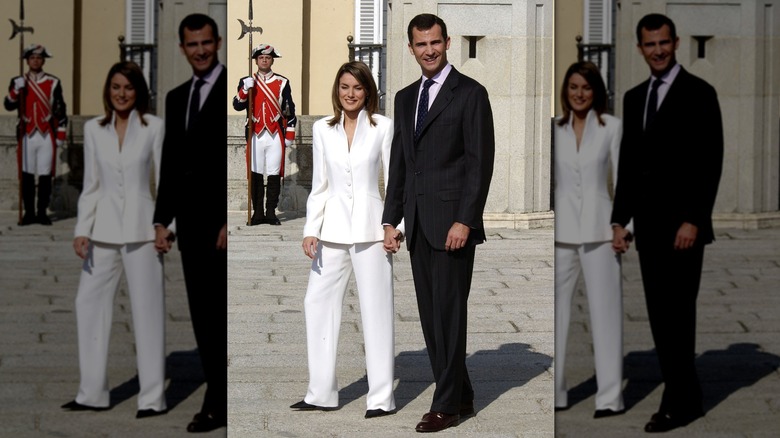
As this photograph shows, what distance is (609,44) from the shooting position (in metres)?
4.54

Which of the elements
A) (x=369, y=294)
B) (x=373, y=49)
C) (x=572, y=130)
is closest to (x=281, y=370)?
(x=369, y=294)

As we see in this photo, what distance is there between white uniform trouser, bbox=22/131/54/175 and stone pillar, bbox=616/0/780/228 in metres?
1.49

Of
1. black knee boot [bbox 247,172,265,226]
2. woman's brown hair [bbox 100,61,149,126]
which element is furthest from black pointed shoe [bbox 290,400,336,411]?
black knee boot [bbox 247,172,265,226]

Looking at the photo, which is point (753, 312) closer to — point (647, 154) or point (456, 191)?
point (647, 154)

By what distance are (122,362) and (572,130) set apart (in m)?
1.36

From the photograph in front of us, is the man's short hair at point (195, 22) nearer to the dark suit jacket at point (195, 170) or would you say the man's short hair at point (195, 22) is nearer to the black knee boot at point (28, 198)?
the dark suit jacket at point (195, 170)

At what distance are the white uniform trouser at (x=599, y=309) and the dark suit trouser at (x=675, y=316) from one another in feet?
0.30

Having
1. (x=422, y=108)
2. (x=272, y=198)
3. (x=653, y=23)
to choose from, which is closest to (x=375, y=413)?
(x=422, y=108)

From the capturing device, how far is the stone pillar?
4.54 meters

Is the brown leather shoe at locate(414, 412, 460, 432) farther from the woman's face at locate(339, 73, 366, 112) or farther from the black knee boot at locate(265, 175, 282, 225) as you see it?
the black knee boot at locate(265, 175, 282, 225)

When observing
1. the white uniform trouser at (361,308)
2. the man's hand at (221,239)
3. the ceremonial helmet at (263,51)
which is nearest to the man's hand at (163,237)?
the man's hand at (221,239)

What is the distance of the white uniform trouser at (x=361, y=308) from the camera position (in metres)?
6.11

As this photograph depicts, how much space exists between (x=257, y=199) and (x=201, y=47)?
346 inches

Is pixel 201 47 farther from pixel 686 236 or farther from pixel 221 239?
pixel 686 236
